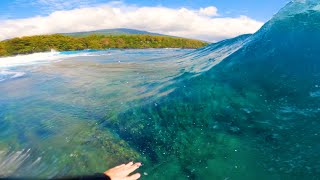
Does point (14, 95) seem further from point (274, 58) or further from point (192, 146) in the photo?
point (274, 58)

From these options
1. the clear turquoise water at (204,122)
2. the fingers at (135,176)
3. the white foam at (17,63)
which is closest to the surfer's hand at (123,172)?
the fingers at (135,176)

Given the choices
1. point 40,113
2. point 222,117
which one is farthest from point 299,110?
point 40,113

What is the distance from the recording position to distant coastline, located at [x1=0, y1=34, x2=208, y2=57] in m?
34.4

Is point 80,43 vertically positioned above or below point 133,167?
above

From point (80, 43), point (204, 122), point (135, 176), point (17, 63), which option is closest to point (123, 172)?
point (135, 176)

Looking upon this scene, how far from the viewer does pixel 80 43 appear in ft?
126

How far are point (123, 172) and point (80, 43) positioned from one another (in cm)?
3640

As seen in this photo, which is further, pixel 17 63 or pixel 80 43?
pixel 80 43

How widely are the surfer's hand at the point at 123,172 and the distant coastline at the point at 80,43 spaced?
33.6 m

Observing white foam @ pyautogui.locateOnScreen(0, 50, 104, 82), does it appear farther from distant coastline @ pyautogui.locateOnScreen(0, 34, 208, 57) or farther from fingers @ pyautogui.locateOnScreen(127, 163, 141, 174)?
fingers @ pyautogui.locateOnScreen(127, 163, 141, 174)

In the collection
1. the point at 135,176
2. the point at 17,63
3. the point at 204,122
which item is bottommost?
the point at 17,63

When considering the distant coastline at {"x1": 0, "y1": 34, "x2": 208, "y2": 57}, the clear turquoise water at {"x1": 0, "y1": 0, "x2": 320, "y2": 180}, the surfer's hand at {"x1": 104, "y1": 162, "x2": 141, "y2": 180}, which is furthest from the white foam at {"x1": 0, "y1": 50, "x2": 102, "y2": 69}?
the surfer's hand at {"x1": 104, "y1": 162, "x2": 141, "y2": 180}

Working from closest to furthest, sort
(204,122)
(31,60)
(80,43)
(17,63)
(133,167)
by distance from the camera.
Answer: (133,167), (204,122), (17,63), (31,60), (80,43)

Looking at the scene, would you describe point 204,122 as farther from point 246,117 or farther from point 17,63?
point 17,63
